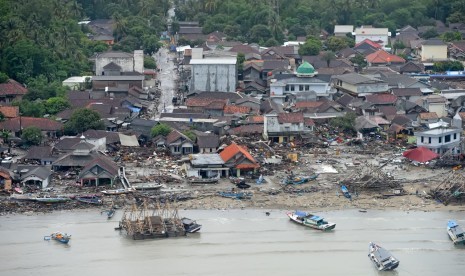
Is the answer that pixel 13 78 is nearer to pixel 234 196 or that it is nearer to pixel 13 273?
pixel 234 196

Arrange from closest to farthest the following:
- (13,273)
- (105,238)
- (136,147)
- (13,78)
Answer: (13,273) < (105,238) < (136,147) < (13,78)

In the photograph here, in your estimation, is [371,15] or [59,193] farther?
[371,15]

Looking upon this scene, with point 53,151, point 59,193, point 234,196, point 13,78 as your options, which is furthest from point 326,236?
point 13,78

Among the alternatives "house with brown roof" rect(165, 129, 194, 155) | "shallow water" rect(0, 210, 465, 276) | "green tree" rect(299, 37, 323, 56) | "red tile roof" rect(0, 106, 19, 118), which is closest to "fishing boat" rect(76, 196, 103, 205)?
"shallow water" rect(0, 210, 465, 276)

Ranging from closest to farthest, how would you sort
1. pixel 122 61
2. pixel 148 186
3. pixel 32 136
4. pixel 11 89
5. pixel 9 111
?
pixel 148 186, pixel 32 136, pixel 9 111, pixel 11 89, pixel 122 61

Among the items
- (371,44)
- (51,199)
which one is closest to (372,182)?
(51,199)

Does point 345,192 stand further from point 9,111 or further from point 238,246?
point 9,111
